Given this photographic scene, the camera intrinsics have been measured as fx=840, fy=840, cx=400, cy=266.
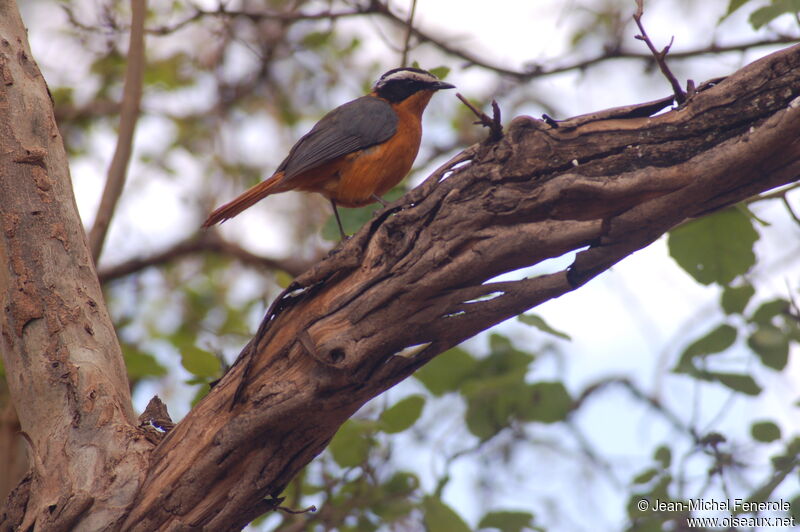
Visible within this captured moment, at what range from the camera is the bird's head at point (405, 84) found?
18.1 ft

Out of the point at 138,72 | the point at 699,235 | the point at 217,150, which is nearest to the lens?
the point at 699,235

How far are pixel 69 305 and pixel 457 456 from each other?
2.24 meters

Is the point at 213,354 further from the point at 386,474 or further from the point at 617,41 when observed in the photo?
the point at 617,41

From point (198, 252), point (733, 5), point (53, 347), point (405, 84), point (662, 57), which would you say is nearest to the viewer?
point (662, 57)

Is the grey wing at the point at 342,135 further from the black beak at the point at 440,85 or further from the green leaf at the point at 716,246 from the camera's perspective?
the green leaf at the point at 716,246

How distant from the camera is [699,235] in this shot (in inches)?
152

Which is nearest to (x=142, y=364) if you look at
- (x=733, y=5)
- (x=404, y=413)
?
(x=404, y=413)

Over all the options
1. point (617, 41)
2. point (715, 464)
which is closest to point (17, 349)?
point (715, 464)

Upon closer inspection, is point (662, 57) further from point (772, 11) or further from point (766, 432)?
point (766, 432)

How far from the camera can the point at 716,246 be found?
12.6 ft

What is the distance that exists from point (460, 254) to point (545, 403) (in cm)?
216

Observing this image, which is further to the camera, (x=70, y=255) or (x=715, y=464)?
(x=715, y=464)

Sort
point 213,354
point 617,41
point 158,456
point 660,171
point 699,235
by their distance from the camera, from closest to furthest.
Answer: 1. point 660,171
2. point 158,456
3. point 699,235
4. point 213,354
5. point 617,41

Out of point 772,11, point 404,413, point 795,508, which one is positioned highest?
point 772,11
